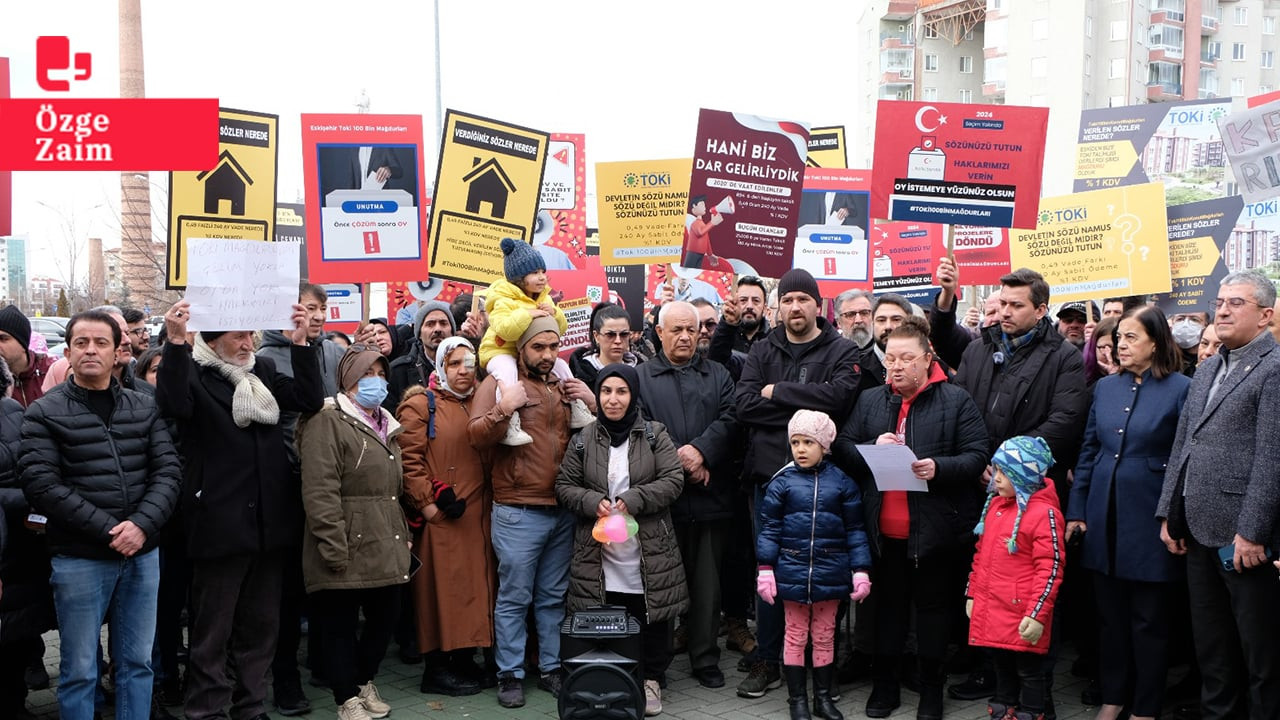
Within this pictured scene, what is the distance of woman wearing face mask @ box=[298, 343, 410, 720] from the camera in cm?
608

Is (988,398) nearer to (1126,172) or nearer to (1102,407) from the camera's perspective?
(1102,407)

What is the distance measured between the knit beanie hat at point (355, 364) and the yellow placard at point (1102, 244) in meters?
5.97

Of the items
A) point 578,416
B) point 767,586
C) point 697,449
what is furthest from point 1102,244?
point 578,416

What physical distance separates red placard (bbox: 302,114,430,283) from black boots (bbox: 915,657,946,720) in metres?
4.67

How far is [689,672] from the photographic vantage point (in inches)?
288

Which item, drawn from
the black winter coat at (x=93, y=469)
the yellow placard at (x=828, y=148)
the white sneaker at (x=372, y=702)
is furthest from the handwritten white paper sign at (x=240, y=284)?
the yellow placard at (x=828, y=148)

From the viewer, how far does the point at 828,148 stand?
12.6m

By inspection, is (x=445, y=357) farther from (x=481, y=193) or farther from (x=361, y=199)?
(x=481, y=193)

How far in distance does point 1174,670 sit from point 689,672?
10.2 ft

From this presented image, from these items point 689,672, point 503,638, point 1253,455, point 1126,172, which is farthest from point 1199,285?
point 503,638

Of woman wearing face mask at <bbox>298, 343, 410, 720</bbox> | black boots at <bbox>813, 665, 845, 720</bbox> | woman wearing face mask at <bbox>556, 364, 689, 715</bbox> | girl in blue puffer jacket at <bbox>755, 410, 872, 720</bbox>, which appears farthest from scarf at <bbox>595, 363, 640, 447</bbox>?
black boots at <bbox>813, 665, 845, 720</bbox>

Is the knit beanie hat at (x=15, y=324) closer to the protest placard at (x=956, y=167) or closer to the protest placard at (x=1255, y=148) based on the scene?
the protest placard at (x=956, y=167)

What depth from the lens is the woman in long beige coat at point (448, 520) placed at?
6719 mm

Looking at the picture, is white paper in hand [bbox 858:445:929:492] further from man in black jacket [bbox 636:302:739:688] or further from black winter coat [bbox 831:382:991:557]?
man in black jacket [bbox 636:302:739:688]
